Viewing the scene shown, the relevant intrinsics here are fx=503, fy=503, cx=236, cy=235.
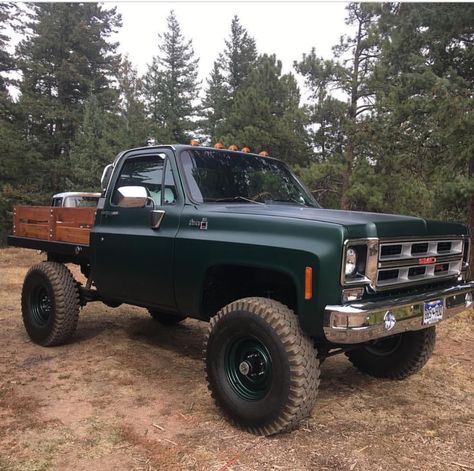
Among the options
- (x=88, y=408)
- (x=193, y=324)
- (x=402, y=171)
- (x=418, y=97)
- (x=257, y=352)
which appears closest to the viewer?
(x=257, y=352)

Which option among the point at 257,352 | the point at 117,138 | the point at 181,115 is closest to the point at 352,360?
the point at 257,352

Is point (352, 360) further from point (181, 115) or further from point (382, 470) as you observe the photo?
point (181, 115)

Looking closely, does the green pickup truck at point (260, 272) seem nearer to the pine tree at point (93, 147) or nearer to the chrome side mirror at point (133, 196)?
the chrome side mirror at point (133, 196)

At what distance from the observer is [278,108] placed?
22172mm

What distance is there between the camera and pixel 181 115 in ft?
98.0

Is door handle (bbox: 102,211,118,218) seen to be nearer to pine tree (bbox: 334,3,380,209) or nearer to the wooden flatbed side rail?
the wooden flatbed side rail

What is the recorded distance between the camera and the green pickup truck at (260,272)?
10.5 feet

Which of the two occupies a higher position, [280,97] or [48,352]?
[280,97]

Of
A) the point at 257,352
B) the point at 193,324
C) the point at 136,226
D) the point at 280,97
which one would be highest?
the point at 280,97

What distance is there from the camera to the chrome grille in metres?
3.35

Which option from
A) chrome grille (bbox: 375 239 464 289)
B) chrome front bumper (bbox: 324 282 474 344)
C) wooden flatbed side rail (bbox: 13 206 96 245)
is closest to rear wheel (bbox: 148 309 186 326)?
wooden flatbed side rail (bbox: 13 206 96 245)

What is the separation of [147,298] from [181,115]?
26708 millimetres

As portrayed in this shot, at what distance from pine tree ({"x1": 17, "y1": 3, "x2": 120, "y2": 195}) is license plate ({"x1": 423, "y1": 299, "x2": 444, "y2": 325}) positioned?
25.3 metres

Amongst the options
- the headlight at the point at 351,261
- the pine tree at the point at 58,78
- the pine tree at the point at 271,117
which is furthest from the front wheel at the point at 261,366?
the pine tree at the point at 58,78
